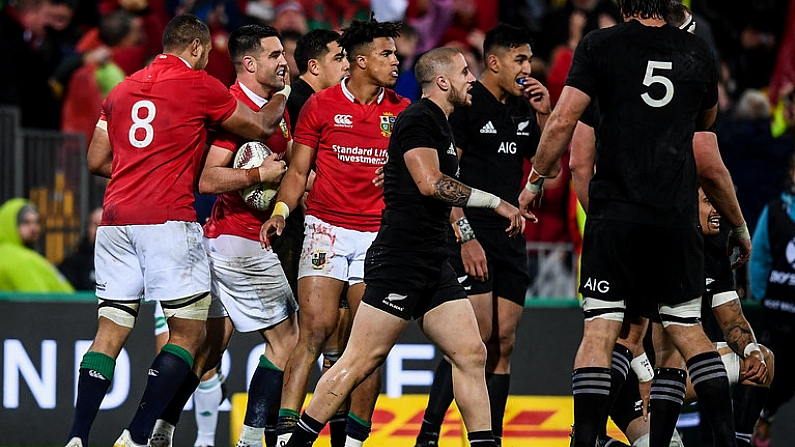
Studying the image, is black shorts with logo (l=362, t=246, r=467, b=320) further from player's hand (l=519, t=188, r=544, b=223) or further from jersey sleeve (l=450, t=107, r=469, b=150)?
jersey sleeve (l=450, t=107, r=469, b=150)

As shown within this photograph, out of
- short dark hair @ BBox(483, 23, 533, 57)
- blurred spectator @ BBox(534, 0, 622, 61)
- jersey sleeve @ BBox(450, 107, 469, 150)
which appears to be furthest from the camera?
blurred spectator @ BBox(534, 0, 622, 61)

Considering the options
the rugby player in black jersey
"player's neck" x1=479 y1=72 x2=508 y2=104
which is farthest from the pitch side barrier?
"player's neck" x1=479 y1=72 x2=508 y2=104

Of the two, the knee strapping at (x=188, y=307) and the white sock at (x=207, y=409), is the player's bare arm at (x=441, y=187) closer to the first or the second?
the knee strapping at (x=188, y=307)

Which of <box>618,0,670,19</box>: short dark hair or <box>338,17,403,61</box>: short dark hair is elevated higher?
<box>618,0,670,19</box>: short dark hair

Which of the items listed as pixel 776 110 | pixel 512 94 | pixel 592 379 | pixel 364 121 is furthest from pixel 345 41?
pixel 776 110

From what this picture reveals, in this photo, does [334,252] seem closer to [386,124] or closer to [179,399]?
[386,124]

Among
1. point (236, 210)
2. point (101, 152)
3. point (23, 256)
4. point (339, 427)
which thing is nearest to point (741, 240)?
point (339, 427)

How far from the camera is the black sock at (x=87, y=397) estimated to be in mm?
7922

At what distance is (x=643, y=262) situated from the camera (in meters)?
7.28

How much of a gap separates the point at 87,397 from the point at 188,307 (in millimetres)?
795

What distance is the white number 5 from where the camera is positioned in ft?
23.6

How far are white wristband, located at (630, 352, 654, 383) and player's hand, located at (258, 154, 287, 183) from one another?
8.52 ft

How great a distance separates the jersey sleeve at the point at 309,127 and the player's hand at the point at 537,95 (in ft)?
4.74

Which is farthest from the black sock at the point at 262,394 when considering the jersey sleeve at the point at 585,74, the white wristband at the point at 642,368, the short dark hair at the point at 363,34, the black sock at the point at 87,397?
the jersey sleeve at the point at 585,74
